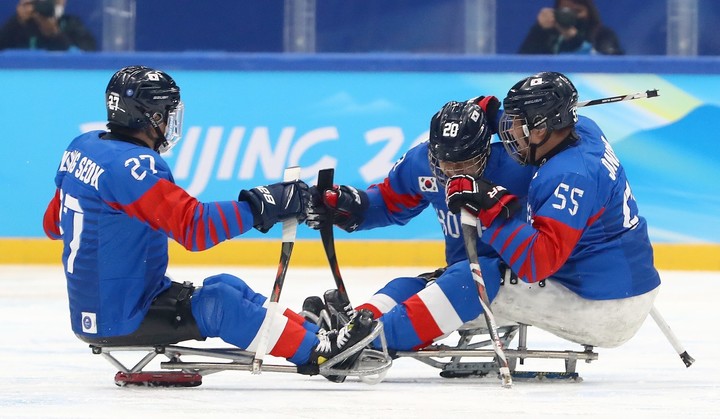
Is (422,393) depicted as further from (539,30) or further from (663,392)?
(539,30)

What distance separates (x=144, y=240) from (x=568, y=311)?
4.85ft

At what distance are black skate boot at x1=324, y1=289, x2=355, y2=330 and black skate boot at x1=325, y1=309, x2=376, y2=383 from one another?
3.9 inches

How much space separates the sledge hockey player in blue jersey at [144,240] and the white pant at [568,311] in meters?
0.54

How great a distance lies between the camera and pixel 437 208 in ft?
16.9

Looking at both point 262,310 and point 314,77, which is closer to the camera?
point 262,310

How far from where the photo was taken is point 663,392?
442 centimetres

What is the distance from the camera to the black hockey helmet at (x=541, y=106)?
4562 millimetres

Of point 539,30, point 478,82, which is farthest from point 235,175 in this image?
point 539,30

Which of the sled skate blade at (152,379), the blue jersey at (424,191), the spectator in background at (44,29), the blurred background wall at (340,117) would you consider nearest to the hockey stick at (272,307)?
the sled skate blade at (152,379)

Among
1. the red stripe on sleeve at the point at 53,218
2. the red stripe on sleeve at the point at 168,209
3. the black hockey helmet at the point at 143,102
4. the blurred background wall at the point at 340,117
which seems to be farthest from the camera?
the blurred background wall at the point at 340,117

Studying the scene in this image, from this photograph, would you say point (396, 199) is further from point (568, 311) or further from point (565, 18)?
point (565, 18)

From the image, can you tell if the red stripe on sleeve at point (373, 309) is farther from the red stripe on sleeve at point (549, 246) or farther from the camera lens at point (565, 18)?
the camera lens at point (565, 18)

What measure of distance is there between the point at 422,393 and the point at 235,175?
491cm

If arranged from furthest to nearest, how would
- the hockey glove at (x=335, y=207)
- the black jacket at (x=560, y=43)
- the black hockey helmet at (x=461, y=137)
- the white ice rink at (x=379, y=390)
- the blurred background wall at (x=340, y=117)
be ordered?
the black jacket at (x=560, y=43), the blurred background wall at (x=340, y=117), the hockey glove at (x=335, y=207), the black hockey helmet at (x=461, y=137), the white ice rink at (x=379, y=390)
